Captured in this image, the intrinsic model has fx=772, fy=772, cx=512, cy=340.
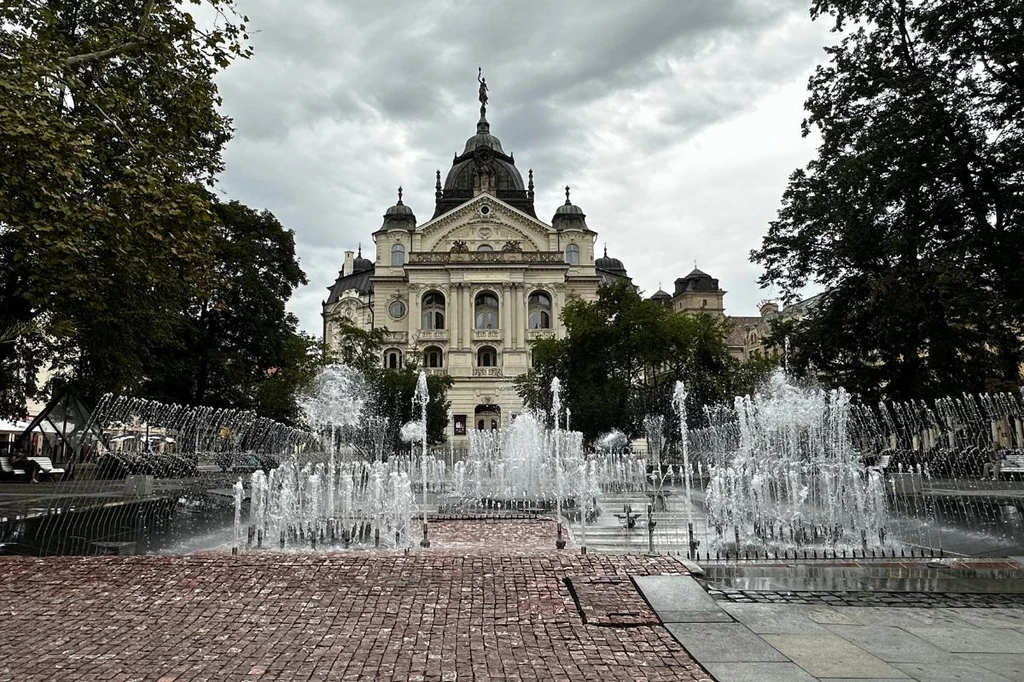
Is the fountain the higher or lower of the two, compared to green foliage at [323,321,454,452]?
lower

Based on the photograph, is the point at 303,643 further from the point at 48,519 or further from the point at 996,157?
the point at 996,157

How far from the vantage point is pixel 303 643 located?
232 inches

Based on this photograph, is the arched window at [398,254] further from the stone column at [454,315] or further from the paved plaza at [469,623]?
the paved plaza at [469,623]

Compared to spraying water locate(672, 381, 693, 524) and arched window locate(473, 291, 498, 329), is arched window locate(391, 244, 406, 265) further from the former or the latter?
spraying water locate(672, 381, 693, 524)

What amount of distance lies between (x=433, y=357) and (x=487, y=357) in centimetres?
438

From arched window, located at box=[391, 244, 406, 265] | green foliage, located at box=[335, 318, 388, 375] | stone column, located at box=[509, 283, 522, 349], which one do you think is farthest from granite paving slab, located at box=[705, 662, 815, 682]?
arched window, located at box=[391, 244, 406, 265]

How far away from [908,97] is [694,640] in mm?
21560

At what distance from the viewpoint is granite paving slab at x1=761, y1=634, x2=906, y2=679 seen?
509 centimetres

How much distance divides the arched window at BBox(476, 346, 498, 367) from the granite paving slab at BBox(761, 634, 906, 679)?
56216 millimetres

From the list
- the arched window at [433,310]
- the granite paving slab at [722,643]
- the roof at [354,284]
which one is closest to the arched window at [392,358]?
the arched window at [433,310]

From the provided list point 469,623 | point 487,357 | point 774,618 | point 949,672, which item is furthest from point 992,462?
point 487,357

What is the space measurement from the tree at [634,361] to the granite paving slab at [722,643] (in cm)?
3354

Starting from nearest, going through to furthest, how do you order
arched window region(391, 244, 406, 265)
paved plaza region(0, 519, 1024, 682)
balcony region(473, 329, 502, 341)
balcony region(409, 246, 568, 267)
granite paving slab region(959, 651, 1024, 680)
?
granite paving slab region(959, 651, 1024, 680), paved plaza region(0, 519, 1024, 682), balcony region(473, 329, 502, 341), balcony region(409, 246, 568, 267), arched window region(391, 244, 406, 265)

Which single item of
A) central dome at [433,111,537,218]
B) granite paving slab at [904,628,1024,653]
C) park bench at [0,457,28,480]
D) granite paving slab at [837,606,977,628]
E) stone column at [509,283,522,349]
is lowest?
granite paving slab at [904,628,1024,653]
